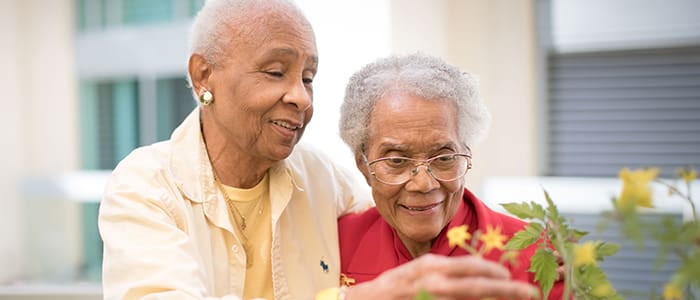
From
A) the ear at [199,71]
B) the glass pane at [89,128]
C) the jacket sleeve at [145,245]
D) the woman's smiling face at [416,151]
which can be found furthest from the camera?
the glass pane at [89,128]

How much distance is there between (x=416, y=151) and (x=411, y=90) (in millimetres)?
135

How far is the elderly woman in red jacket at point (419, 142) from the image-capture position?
1.39m

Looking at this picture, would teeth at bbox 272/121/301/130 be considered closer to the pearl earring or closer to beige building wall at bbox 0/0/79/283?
the pearl earring

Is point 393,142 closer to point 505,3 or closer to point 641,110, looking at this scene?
point 505,3

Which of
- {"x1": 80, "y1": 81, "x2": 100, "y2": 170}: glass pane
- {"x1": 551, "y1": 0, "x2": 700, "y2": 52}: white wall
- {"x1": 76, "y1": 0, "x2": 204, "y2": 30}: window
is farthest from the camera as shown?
{"x1": 80, "y1": 81, "x2": 100, "y2": 170}: glass pane

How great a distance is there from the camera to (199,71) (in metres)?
1.49

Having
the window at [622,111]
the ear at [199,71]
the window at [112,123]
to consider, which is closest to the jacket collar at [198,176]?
the ear at [199,71]

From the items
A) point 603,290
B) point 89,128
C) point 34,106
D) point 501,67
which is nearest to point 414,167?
point 603,290

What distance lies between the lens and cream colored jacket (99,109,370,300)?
1.23m

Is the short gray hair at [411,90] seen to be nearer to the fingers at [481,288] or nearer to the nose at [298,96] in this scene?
the nose at [298,96]

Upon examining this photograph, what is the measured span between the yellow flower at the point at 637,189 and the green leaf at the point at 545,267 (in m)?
0.33

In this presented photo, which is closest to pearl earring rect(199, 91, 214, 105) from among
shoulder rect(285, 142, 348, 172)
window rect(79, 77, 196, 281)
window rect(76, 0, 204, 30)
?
shoulder rect(285, 142, 348, 172)

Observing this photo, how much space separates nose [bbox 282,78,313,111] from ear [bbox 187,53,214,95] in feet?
0.67

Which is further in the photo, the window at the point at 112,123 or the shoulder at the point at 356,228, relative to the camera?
the window at the point at 112,123
